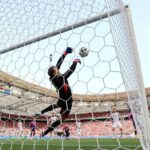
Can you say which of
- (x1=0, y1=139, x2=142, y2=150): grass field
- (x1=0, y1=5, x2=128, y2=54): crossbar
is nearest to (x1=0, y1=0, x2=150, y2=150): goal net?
(x1=0, y1=5, x2=128, y2=54): crossbar

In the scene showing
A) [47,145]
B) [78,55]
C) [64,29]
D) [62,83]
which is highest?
[64,29]

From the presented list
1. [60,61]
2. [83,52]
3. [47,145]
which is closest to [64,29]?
[60,61]

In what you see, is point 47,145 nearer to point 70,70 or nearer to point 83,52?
point 70,70

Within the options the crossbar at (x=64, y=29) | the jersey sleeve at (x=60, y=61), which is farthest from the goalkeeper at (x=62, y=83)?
the crossbar at (x=64, y=29)

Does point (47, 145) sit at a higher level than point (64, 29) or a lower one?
lower

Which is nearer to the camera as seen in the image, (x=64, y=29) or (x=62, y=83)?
(x=62, y=83)

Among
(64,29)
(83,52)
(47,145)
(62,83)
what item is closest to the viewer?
(83,52)

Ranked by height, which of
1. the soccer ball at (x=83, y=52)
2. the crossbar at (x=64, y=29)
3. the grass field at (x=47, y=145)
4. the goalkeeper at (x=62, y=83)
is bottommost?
the grass field at (x=47, y=145)

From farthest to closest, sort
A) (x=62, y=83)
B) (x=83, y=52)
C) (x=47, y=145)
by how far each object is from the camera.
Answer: (x=47, y=145)
(x=62, y=83)
(x=83, y=52)

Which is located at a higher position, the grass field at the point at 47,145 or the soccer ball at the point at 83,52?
the soccer ball at the point at 83,52

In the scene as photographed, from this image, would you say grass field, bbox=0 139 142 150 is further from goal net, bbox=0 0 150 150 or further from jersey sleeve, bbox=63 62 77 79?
jersey sleeve, bbox=63 62 77 79

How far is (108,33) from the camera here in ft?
3.18

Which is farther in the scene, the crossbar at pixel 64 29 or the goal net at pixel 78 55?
the crossbar at pixel 64 29

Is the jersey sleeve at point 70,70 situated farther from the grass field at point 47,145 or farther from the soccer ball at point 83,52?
Answer: the grass field at point 47,145
